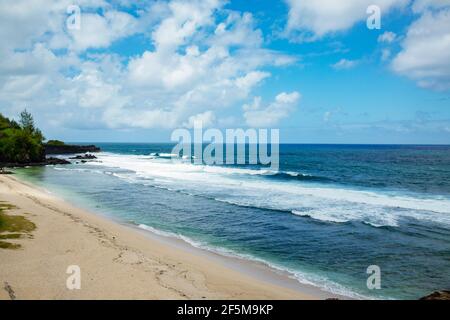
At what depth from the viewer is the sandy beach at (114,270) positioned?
1143 cm

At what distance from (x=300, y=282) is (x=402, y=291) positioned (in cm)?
381

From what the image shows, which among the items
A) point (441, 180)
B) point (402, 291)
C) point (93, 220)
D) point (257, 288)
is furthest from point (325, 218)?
point (441, 180)

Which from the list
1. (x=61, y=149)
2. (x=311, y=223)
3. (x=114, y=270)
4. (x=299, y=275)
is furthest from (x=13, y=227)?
(x=61, y=149)

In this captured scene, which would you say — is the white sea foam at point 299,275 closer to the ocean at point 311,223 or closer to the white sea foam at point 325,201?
the ocean at point 311,223

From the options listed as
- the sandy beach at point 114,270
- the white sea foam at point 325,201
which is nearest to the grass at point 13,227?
the sandy beach at point 114,270

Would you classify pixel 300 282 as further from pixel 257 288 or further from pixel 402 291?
pixel 402 291

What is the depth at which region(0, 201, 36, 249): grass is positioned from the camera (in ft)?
51.4

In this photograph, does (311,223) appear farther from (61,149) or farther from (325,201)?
(61,149)

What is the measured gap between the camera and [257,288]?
502 inches

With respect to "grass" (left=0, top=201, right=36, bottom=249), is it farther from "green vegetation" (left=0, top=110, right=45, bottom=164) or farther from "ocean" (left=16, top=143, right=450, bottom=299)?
"green vegetation" (left=0, top=110, right=45, bottom=164)

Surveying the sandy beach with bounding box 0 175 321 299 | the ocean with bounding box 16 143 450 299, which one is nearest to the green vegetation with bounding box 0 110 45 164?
the ocean with bounding box 16 143 450 299

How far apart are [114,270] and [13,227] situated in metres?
8.80
